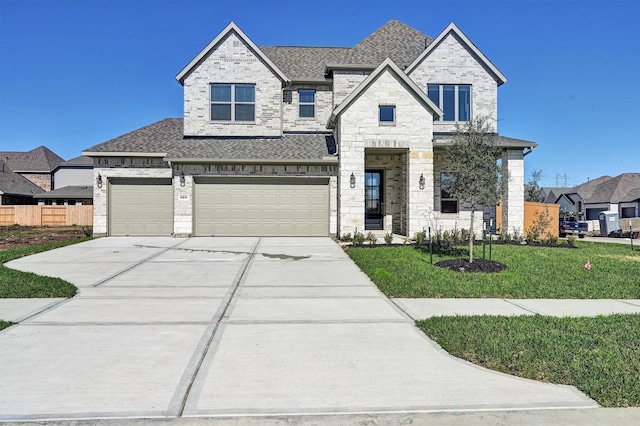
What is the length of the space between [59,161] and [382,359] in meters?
60.2

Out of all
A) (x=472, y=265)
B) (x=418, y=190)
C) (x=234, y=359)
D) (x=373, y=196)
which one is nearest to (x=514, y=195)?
(x=418, y=190)

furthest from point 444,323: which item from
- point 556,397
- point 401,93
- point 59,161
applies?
point 59,161

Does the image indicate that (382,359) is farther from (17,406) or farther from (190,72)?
(190,72)

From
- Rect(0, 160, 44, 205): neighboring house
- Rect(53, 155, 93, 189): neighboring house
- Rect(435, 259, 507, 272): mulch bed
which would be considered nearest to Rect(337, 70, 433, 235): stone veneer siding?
Rect(435, 259, 507, 272): mulch bed

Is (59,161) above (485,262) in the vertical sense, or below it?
above

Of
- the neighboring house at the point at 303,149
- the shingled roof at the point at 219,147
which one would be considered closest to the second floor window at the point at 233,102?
the neighboring house at the point at 303,149

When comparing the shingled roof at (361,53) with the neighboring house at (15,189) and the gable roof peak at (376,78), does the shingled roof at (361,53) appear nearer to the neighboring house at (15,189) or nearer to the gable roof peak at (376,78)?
the gable roof peak at (376,78)

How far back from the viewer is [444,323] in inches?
233

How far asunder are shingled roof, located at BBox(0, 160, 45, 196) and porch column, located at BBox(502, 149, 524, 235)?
43926mm

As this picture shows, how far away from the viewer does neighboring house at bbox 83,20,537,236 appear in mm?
17359

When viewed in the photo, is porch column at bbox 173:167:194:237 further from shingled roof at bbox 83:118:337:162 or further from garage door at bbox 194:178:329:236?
shingled roof at bbox 83:118:337:162

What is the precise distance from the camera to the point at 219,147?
1870cm

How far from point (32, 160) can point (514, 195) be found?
54971mm

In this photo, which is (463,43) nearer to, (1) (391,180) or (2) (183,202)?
(1) (391,180)
